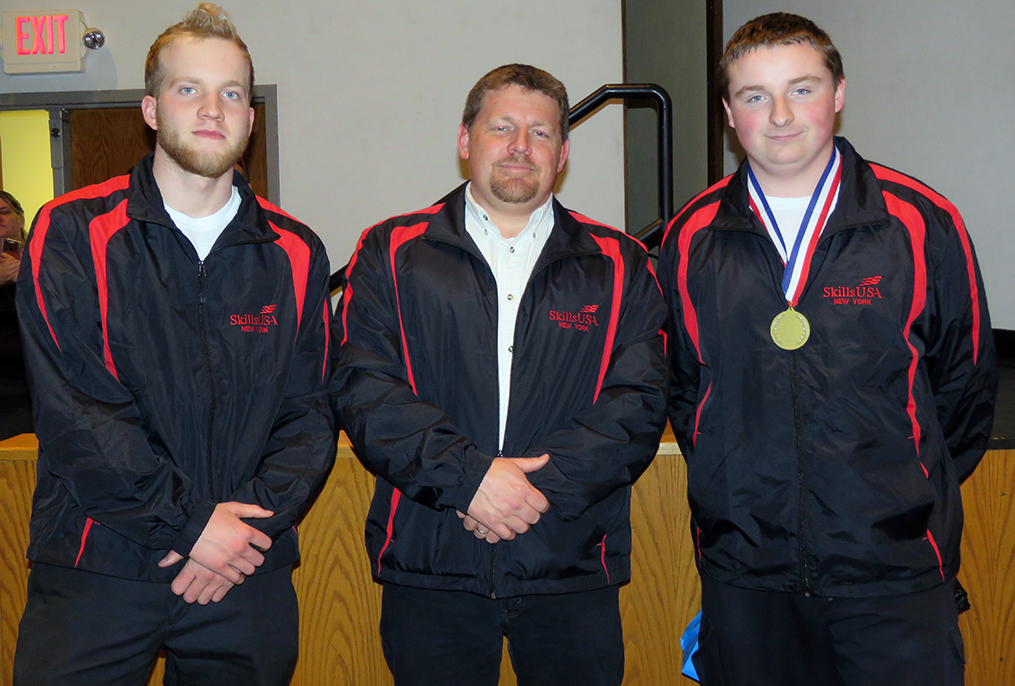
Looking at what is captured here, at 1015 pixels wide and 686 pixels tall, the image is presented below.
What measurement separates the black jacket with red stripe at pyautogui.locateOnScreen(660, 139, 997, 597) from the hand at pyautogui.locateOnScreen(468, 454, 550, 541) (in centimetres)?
40

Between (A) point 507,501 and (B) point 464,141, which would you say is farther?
(B) point 464,141

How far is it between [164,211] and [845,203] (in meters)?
1.55

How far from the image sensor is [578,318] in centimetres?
198

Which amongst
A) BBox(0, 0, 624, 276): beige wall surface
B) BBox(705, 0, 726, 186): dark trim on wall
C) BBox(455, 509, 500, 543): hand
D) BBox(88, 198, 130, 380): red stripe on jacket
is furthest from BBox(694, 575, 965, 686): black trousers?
BBox(705, 0, 726, 186): dark trim on wall

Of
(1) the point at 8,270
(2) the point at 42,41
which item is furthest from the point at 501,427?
(2) the point at 42,41

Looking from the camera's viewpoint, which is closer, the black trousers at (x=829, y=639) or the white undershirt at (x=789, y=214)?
the black trousers at (x=829, y=639)

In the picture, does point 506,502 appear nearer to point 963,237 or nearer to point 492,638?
point 492,638

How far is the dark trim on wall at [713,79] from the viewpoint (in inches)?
235

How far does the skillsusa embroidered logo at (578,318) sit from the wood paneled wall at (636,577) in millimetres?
517

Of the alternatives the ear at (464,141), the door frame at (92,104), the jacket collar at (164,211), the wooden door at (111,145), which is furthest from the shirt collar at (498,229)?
the wooden door at (111,145)

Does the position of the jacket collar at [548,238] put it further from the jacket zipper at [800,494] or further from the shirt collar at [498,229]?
the jacket zipper at [800,494]

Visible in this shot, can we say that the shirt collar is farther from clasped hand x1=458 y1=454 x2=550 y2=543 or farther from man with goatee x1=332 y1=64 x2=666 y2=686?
clasped hand x1=458 y1=454 x2=550 y2=543

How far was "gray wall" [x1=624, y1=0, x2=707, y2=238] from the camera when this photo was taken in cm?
626

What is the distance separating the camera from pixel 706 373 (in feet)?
6.38
